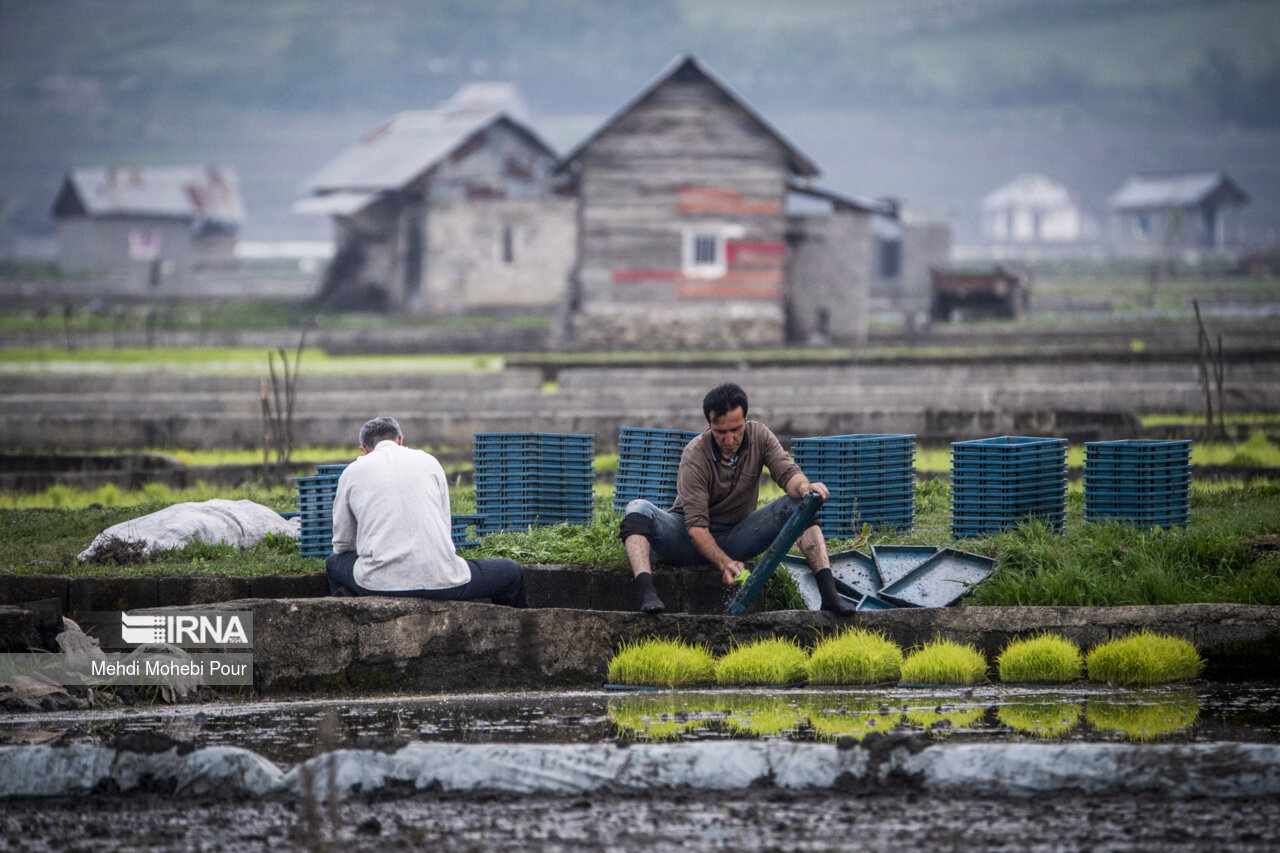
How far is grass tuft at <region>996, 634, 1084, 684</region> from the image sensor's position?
7.62 meters

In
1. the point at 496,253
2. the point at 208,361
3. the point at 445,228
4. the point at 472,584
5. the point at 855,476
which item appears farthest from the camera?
the point at 496,253

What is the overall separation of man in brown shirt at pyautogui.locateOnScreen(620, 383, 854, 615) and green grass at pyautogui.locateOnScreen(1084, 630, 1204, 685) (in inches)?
53.4

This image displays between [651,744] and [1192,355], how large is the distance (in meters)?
22.7

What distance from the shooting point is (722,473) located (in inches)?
334

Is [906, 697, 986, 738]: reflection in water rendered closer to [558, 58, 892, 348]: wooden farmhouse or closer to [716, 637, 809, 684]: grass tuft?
[716, 637, 809, 684]: grass tuft

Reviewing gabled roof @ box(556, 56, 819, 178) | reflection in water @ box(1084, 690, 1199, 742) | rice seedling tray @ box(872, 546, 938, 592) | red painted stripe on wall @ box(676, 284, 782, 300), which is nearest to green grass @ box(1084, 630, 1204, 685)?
reflection in water @ box(1084, 690, 1199, 742)

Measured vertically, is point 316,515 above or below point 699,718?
above

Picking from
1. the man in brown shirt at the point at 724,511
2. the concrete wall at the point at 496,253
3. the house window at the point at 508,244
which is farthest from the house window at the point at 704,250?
the man in brown shirt at the point at 724,511

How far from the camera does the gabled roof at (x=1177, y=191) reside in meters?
87.7

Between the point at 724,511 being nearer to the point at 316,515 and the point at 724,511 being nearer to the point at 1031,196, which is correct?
the point at 316,515

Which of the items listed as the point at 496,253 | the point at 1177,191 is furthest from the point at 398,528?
the point at 1177,191

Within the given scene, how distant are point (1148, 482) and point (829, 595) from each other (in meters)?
3.03

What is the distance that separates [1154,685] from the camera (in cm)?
746

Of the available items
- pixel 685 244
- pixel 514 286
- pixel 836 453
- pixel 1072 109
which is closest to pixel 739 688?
pixel 836 453
